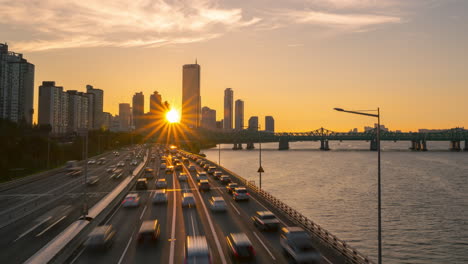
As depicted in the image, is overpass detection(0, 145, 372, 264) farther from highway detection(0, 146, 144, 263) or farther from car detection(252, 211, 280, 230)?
car detection(252, 211, 280, 230)

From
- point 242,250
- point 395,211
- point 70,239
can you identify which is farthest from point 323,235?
point 395,211

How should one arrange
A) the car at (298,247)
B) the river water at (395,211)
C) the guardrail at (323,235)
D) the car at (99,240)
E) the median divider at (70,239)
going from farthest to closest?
the river water at (395,211) → the car at (99,240) → the guardrail at (323,235) → the median divider at (70,239) → the car at (298,247)

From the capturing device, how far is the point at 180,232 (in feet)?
93.4

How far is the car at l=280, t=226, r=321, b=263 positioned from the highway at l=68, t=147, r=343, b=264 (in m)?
0.88

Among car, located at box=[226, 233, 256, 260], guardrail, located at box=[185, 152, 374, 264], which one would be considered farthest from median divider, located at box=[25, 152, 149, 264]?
guardrail, located at box=[185, 152, 374, 264]

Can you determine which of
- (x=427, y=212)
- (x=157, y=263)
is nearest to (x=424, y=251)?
(x=427, y=212)

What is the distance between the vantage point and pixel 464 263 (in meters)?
33.4

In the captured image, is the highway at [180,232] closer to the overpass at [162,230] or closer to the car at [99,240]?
the overpass at [162,230]

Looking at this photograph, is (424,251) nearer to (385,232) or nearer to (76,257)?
(385,232)

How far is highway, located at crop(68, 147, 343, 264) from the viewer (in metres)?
22.5

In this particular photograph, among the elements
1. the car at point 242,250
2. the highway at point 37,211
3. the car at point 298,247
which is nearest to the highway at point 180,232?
the car at point 242,250

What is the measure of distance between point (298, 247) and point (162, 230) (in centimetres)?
1316

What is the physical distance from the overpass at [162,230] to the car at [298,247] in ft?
2.89

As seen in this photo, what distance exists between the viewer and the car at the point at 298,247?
20391 mm
